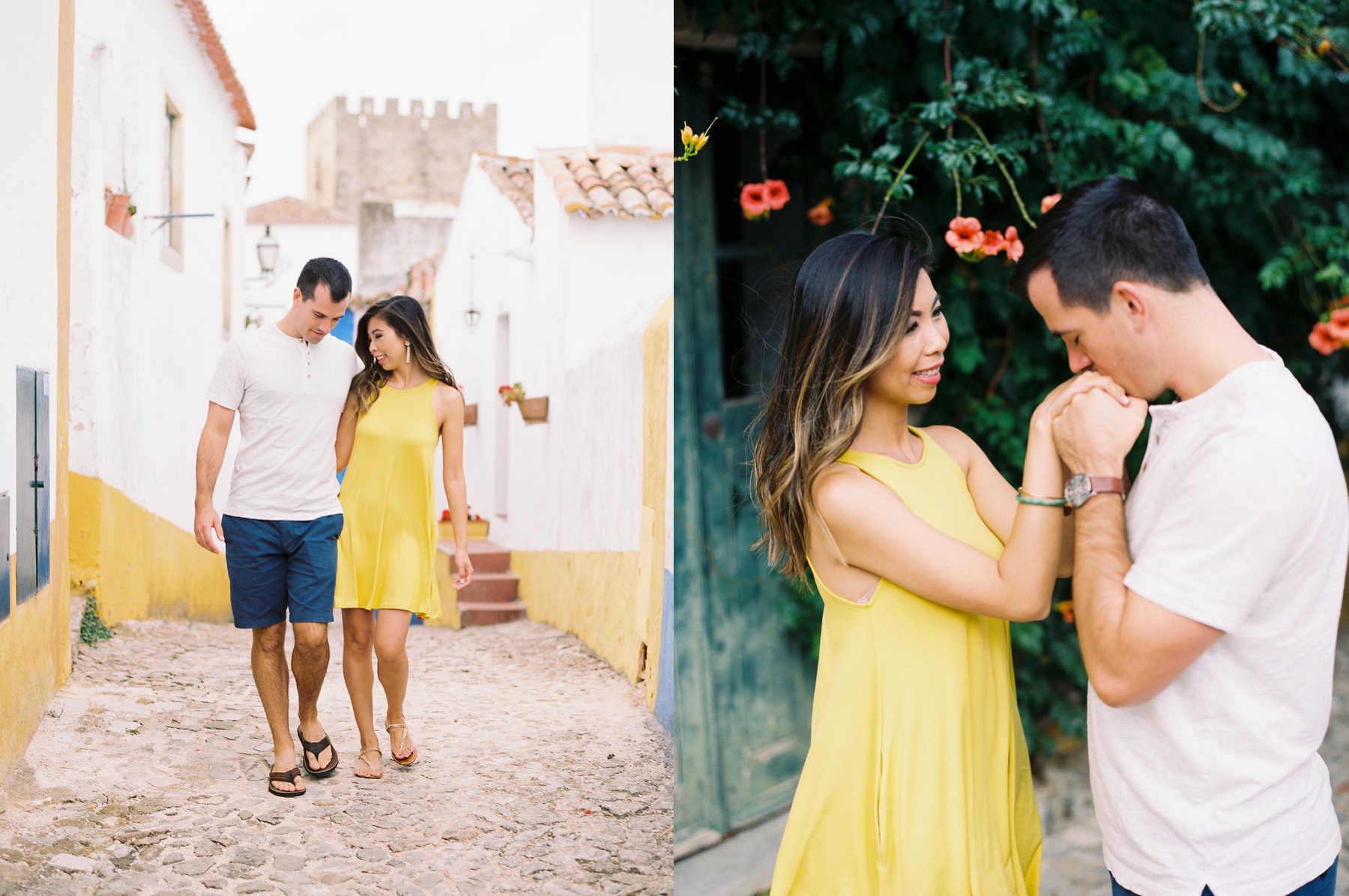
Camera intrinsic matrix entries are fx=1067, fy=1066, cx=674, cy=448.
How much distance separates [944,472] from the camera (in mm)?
1490

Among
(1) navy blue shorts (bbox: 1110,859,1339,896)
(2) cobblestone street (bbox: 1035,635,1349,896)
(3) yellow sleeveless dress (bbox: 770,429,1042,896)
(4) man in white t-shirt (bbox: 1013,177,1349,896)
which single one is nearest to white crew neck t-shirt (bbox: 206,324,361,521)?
(3) yellow sleeveless dress (bbox: 770,429,1042,896)

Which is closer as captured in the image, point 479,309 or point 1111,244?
point 1111,244

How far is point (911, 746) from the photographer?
1.39 metres

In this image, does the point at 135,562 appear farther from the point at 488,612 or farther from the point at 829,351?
the point at 829,351

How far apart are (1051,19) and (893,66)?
1.51 ft

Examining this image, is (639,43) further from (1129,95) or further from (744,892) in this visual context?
(744,892)

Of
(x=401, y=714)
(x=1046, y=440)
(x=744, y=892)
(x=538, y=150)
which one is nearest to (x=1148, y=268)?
(x=1046, y=440)

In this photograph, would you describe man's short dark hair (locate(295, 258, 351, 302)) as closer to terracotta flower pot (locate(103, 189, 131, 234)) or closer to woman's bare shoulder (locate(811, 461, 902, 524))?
terracotta flower pot (locate(103, 189, 131, 234))

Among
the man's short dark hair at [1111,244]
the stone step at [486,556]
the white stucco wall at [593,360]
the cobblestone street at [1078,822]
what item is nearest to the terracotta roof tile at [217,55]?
the white stucco wall at [593,360]

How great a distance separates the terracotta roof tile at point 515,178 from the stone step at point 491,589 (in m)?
0.74

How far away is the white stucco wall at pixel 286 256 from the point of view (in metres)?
1.92

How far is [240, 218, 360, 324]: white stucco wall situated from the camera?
6.30ft

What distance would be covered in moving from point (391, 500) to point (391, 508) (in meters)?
0.02

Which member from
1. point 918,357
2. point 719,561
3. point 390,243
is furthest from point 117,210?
point 719,561
